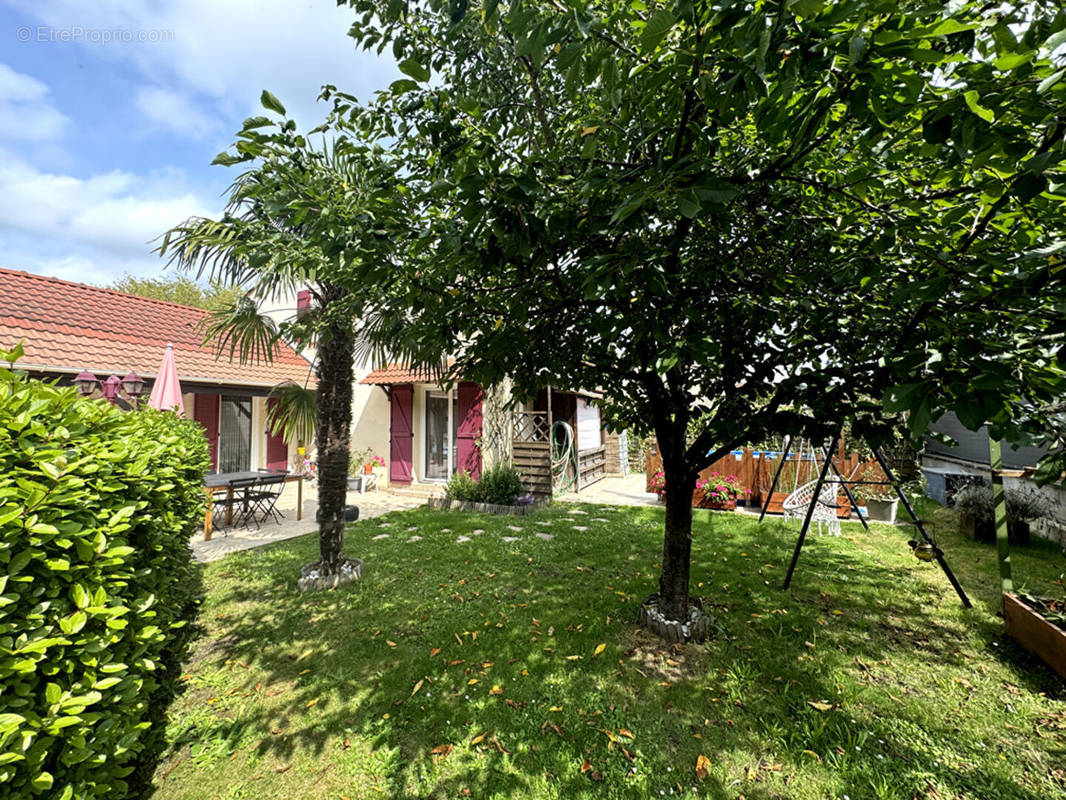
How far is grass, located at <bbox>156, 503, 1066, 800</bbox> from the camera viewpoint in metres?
2.45

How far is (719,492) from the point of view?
30.9ft

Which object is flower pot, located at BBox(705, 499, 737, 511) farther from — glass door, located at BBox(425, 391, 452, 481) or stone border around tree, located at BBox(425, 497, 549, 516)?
glass door, located at BBox(425, 391, 452, 481)

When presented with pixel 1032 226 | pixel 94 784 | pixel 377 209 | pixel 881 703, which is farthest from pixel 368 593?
pixel 1032 226

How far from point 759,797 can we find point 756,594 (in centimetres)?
282

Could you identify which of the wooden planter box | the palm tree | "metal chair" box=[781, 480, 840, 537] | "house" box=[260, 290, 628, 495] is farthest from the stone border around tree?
the wooden planter box

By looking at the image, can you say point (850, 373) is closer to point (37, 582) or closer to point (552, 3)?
point (552, 3)

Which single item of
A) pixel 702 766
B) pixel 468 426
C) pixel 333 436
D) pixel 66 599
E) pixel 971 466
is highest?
pixel 468 426

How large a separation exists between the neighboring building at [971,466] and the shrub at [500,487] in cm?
757

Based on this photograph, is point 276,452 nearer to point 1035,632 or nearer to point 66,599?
point 66,599

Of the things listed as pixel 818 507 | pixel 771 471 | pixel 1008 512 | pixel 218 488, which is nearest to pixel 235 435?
pixel 218 488

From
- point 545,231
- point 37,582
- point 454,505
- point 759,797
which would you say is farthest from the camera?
point 454,505

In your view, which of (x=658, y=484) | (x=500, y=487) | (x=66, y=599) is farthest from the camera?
(x=658, y=484)

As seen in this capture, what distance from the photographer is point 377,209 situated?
2.14 m

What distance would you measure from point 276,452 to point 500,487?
25.7 ft
